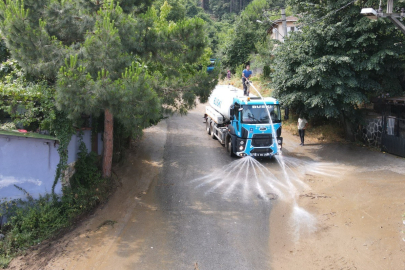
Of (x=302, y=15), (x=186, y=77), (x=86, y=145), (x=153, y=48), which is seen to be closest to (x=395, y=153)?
(x=302, y=15)

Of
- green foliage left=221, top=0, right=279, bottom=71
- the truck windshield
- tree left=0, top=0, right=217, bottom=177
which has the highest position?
green foliage left=221, top=0, right=279, bottom=71

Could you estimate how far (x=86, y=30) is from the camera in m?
10.7

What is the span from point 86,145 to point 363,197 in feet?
32.4

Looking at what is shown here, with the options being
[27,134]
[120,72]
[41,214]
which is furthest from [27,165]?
[120,72]

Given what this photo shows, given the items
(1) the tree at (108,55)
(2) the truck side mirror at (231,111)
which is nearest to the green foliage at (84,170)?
(1) the tree at (108,55)

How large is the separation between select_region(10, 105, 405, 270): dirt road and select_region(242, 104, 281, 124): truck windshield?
1973mm

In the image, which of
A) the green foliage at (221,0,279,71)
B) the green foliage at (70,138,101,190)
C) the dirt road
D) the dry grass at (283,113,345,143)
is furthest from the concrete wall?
the green foliage at (221,0,279,71)

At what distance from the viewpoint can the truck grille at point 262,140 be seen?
1514cm

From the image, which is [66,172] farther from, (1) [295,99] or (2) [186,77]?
(1) [295,99]

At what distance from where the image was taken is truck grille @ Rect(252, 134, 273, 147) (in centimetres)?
1514

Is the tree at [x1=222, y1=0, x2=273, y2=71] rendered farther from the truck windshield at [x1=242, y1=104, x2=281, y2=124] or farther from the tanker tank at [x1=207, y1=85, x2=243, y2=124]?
the truck windshield at [x1=242, y1=104, x2=281, y2=124]

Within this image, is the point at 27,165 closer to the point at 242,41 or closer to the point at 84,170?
the point at 84,170

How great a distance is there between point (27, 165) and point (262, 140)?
908 centimetres

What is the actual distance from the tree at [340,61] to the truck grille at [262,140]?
2.34 meters
